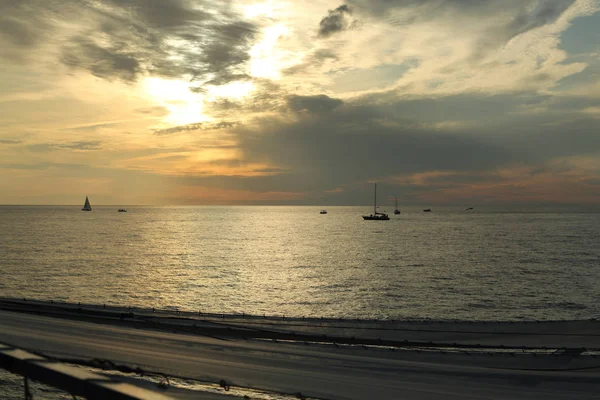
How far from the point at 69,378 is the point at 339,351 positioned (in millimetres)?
25145

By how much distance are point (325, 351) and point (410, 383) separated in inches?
271

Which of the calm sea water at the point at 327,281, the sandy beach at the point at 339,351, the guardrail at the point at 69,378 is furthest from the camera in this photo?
the calm sea water at the point at 327,281

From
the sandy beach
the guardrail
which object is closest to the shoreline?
the sandy beach

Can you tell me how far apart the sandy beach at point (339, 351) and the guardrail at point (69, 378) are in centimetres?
1373

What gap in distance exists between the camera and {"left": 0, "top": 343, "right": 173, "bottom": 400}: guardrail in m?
3.38

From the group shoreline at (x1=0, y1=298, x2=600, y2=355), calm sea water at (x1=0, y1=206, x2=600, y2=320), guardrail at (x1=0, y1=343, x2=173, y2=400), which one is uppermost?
guardrail at (x1=0, y1=343, x2=173, y2=400)

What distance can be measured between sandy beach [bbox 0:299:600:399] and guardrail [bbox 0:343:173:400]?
13.7 m

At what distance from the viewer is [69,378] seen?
149 inches

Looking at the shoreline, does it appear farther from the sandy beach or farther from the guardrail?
the guardrail

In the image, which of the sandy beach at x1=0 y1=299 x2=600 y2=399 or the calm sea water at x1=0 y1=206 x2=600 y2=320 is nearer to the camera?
the sandy beach at x1=0 y1=299 x2=600 y2=399

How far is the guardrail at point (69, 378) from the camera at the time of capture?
11.1 feet

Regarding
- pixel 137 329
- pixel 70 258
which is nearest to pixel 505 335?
pixel 137 329

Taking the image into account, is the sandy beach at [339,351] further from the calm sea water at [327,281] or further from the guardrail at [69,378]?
the guardrail at [69,378]

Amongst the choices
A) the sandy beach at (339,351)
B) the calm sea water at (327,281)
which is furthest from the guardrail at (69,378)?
the calm sea water at (327,281)
